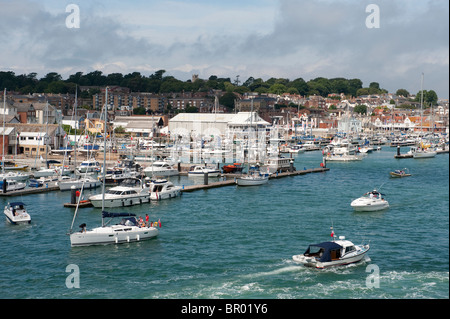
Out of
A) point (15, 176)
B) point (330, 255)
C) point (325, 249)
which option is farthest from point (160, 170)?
point (330, 255)

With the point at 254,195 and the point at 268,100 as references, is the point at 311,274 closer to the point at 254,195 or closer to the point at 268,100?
the point at 254,195

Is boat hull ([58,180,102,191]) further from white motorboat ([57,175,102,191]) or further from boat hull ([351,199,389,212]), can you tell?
boat hull ([351,199,389,212])

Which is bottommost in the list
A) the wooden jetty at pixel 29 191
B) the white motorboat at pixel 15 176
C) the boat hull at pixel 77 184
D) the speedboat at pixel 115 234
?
the speedboat at pixel 115 234

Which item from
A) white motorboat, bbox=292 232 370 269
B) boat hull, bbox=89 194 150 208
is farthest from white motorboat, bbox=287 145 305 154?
white motorboat, bbox=292 232 370 269

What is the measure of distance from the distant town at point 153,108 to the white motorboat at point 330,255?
46838mm

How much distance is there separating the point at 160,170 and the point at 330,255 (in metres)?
29.1

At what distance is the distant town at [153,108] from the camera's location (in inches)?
3428

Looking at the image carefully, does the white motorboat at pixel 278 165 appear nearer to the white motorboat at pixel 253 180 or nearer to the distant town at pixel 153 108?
the white motorboat at pixel 253 180

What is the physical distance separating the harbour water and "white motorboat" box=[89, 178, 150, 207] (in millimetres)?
687

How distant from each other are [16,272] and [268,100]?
5111 inches

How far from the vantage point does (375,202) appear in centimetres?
3209

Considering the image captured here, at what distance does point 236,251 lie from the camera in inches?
914

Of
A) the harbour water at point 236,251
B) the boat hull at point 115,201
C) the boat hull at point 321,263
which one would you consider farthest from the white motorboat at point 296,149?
the boat hull at point 321,263
